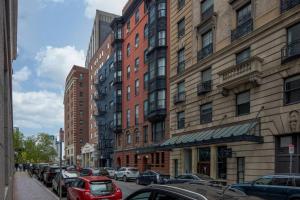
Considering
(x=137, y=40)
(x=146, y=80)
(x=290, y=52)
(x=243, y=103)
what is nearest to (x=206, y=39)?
(x=243, y=103)

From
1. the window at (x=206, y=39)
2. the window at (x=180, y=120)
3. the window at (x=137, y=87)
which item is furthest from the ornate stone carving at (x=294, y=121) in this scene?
the window at (x=137, y=87)

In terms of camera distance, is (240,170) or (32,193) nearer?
(32,193)

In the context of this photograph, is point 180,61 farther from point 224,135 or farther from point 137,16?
point 137,16

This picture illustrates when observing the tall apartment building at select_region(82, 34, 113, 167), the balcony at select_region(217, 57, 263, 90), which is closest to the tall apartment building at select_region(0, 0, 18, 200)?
the balcony at select_region(217, 57, 263, 90)

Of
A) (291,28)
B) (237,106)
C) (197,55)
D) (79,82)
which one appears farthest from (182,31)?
(79,82)

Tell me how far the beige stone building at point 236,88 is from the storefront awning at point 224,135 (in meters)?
0.06

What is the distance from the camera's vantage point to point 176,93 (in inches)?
1577

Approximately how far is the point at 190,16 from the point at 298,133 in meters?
17.7

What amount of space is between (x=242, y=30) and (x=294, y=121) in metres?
8.62

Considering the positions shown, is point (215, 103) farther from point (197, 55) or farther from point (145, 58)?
point (145, 58)

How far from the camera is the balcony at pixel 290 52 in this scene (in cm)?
2347

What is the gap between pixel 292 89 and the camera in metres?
24.1

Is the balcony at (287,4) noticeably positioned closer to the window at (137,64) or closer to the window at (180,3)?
the window at (180,3)

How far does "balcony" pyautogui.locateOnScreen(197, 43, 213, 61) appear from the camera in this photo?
111 ft
